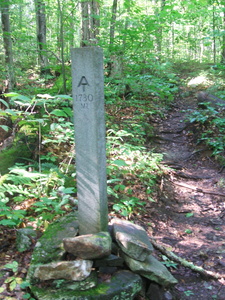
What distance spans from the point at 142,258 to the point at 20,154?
10.4ft

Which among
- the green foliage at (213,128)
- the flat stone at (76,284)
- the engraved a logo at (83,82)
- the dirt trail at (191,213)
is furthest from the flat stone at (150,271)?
the green foliage at (213,128)

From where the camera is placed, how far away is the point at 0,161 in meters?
4.59

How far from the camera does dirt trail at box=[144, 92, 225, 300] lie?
3145 mm

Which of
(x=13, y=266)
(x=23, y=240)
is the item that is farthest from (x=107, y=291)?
(x=23, y=240)

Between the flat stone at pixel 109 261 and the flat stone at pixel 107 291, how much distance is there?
0.38 ft

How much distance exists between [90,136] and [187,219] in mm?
3161

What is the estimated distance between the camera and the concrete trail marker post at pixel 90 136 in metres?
2.47

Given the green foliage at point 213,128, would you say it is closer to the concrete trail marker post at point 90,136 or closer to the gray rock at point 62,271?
the concrete trail marker post at point 90,136

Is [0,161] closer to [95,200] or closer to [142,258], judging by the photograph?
[95,200]

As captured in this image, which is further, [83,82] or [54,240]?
[54,240]

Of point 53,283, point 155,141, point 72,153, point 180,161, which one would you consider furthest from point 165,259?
point 155,141

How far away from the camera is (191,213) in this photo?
16.5 feet

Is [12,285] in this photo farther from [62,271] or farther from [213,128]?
[213,128]

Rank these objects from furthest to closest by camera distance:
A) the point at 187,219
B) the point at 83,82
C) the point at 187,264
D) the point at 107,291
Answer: the point at 187,219 → the point at 187,264 → the point at 83,82 → the point at 107,291
